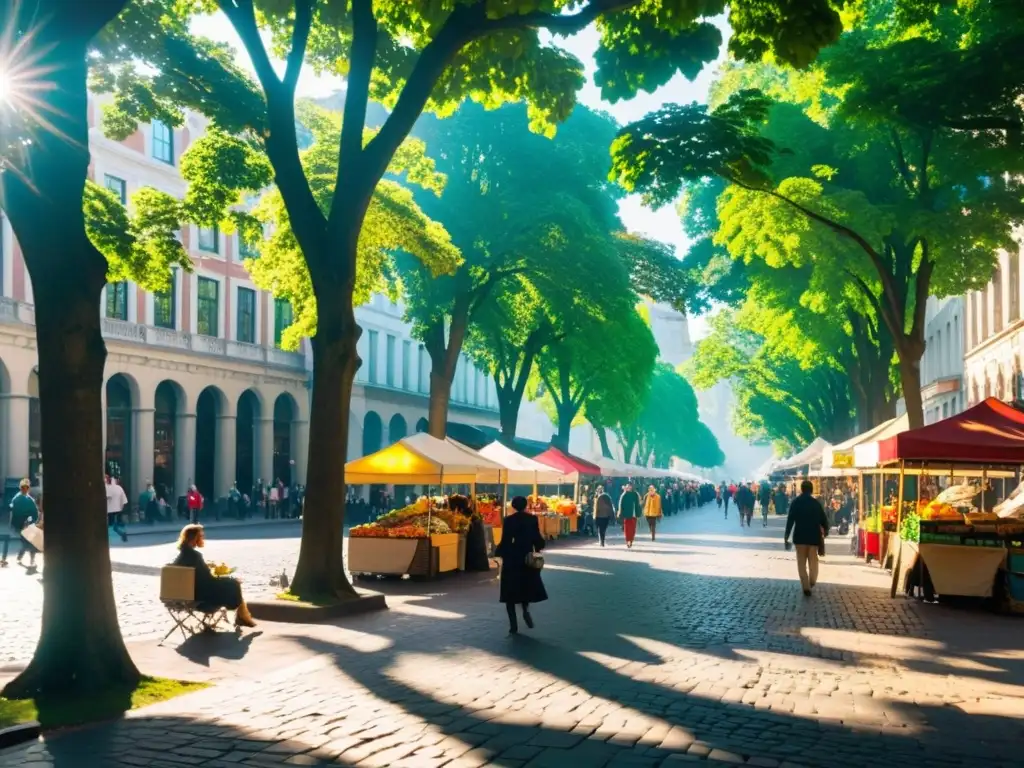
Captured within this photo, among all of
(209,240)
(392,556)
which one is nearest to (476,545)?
(392,556)

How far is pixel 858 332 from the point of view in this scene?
32.9 metres

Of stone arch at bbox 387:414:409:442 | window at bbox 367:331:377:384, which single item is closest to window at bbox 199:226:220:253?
window at bbox 367:331:377:384

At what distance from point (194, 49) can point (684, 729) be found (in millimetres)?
14315

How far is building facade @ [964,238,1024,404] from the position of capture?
35.2m

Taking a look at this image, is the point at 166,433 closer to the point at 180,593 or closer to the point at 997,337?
the point at 997,337

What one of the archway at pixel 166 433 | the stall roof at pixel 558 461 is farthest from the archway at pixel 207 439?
the stall roof at pixel 558 461

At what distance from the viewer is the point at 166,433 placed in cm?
4500

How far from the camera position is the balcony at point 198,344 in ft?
Answer: 136

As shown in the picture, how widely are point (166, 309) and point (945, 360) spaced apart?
105 feet

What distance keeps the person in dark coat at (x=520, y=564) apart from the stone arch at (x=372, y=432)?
46021mm

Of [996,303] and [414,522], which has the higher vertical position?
[996,303]

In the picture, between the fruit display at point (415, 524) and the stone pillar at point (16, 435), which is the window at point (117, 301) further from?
the fruit display at point (415, 524)

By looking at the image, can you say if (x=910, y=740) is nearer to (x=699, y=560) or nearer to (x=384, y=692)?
(x=384, y=692)

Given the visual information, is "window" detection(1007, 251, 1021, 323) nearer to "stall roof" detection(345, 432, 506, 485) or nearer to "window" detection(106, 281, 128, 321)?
"stall roof" detection(345, 432, 506, 485)
